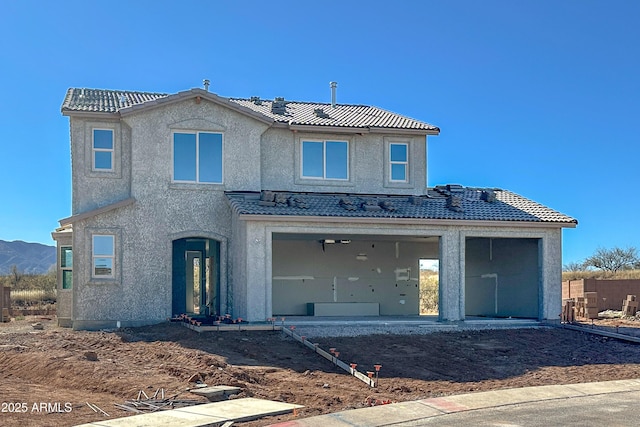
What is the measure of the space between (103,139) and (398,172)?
9.76 metres

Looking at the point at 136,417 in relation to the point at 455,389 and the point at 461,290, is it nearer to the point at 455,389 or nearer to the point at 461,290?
the point at 455,389

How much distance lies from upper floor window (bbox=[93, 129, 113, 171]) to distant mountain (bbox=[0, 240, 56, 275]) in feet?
410

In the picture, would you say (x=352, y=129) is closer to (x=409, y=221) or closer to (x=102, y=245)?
(x=409, y=221)

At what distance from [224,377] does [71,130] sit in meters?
12.1

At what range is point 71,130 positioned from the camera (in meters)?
23.9

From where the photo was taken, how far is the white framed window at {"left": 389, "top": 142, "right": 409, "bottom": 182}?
2658cm

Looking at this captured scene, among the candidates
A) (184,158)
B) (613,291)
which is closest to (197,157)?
(184,158)

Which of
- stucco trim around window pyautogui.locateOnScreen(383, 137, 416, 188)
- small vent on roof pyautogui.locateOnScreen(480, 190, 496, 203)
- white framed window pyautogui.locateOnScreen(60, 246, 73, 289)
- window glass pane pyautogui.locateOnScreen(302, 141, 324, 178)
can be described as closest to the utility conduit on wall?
window glass pane pyautogui.locateOnScreen(302, 141, 324, 178)

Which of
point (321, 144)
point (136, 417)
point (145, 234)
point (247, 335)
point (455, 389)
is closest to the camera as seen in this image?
point (136, 417)

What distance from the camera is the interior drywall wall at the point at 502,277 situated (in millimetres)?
26031

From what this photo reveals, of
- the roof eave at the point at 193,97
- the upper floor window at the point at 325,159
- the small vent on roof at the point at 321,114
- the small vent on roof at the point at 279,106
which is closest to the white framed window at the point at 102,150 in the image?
the roof eave at the point at 193,97

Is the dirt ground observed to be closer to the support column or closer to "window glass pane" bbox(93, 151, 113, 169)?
the support column

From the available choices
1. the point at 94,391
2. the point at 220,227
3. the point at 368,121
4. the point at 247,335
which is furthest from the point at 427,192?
the point at 94,391

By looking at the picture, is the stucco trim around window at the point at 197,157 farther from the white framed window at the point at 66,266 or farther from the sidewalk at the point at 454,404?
the sidewalk at the point at 454,404
